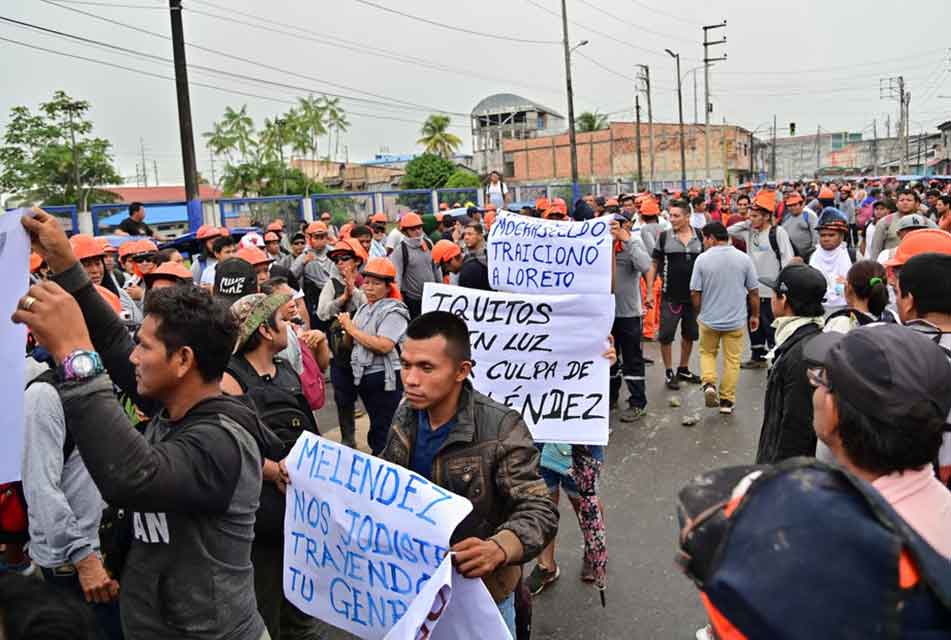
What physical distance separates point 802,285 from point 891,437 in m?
2.61

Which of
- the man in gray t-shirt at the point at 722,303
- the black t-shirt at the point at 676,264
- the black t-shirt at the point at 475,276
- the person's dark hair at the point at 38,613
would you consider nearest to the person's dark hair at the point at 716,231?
the man in gray t-shirt at the point at 722,303

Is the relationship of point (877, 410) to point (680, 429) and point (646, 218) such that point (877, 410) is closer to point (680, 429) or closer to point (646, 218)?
point (680, 429)

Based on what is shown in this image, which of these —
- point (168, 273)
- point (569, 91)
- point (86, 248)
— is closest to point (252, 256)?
point (86, 248)

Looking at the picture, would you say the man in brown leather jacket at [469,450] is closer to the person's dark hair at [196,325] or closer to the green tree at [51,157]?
the person's dark hair at [196,325]

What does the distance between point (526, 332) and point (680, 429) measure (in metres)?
3.65

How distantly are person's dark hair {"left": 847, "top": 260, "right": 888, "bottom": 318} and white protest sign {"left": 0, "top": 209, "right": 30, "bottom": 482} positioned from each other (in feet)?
12.9

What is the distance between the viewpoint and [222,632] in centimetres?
221

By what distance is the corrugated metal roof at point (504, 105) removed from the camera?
277 ft

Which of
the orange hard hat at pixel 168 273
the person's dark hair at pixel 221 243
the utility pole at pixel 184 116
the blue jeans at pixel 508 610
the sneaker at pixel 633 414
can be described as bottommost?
the sneaker at pixel 633 414

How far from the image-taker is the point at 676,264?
8.67 meters

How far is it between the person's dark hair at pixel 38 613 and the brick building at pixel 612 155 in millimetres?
68930

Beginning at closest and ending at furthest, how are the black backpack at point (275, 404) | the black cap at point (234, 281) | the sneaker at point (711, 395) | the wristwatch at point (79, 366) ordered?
1. the wristwatch at point (79, 366)
2. the black backpack at point (275, 404)
3. the black cap at point (234, 281)
4. the sneaker at point (711, 395)

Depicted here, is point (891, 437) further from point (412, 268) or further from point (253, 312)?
point (412, 268)

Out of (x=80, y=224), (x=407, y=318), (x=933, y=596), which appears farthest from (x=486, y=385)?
(x=80, y=224)
